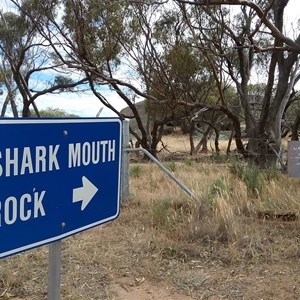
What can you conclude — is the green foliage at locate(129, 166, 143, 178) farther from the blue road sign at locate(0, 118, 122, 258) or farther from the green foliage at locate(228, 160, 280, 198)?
the blue road sign at locate(0, 118, 122, 258)

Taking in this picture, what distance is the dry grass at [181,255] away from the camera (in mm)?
3275

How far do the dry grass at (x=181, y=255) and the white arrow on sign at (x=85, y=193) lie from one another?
163 centimetres

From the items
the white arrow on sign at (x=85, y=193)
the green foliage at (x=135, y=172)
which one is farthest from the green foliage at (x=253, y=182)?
the white arrow on sign at (x=85, y=193)

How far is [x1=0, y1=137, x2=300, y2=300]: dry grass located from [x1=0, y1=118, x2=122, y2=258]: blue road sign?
160cm

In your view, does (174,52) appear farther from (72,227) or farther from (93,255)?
(72,227)

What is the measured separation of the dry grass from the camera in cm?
328

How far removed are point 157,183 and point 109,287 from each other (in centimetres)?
474

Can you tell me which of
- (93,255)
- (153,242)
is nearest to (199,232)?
(153,242)

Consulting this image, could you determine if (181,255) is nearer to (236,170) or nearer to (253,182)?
(253,182)

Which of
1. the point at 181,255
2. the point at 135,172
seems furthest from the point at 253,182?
the point at 135,172

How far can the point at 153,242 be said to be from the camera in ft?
13.8

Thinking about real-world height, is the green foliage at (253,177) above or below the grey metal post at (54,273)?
below

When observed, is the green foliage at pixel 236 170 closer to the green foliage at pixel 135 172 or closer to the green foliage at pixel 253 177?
the green foliage at pixel 253 177

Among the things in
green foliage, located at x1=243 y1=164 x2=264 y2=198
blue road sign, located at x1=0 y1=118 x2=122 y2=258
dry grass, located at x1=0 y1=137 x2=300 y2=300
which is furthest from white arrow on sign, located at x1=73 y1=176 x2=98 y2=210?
green foliage, located at x1=243 y1=164 x2=264 y2=198
